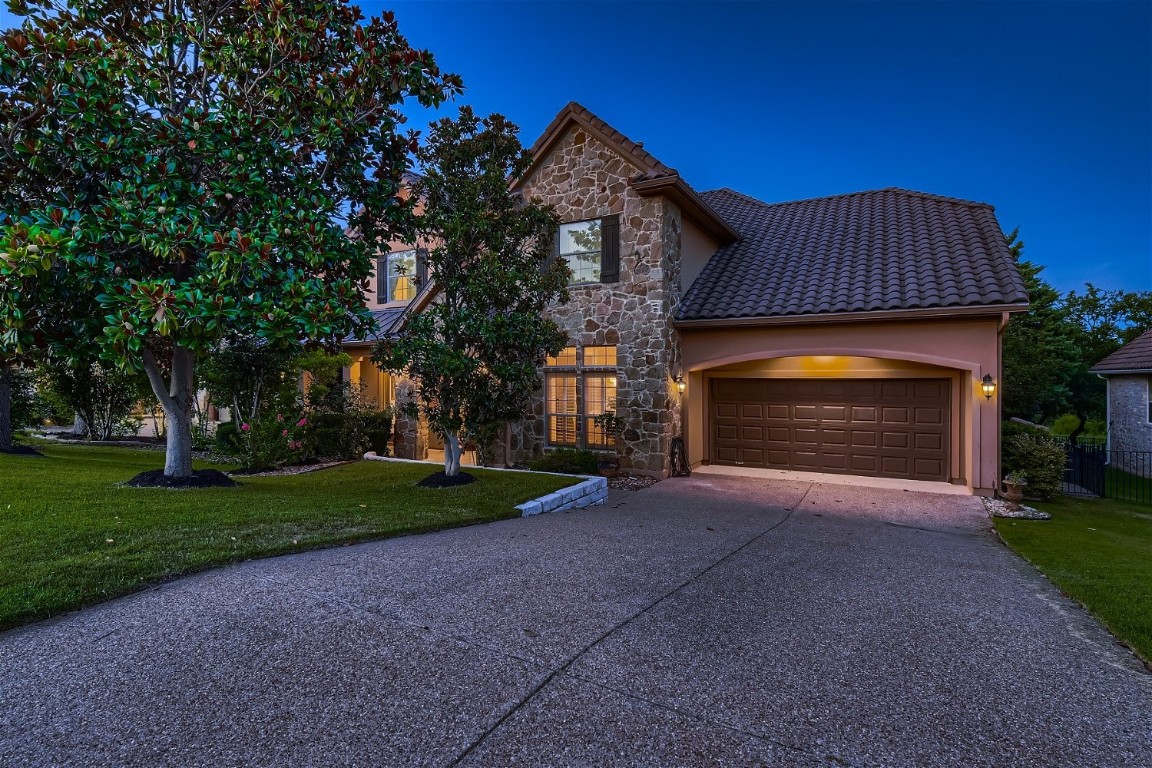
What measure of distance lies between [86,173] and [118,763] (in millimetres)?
6851

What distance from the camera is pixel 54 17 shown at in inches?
265

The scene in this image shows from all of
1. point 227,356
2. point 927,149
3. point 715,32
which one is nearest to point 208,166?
point 227,356

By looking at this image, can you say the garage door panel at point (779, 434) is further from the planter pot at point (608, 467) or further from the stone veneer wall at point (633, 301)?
the planter pot at point (608, 467)

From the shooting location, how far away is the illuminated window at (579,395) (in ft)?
37.6

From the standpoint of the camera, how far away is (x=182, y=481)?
7852mm

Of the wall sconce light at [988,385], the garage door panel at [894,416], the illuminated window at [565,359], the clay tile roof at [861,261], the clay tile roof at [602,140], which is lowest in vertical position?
the garage door panel at [894,416]

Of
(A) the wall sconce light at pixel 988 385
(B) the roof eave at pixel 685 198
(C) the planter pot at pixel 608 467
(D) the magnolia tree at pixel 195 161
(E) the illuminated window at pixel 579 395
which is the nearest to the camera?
(D) the magnolia tree at pixel 195 161

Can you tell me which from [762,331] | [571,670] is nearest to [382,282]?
[762,331]

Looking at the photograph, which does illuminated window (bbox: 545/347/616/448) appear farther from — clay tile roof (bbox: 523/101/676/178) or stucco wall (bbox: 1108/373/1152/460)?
stucco wall (bbox: 1108/373/1152/460)

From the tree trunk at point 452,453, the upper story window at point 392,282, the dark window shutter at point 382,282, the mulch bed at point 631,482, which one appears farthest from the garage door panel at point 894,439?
the dark window shutter at point 382,282

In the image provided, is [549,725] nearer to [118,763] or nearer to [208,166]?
[118,763]

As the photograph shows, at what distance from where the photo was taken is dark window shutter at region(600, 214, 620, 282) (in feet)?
36.8

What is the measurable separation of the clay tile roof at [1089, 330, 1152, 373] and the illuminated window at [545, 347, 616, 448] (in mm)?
14570

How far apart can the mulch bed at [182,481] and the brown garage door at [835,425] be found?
9.55m
